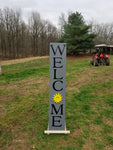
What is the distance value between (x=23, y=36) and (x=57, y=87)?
32220 mm

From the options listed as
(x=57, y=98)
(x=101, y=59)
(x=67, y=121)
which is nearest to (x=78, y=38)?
(x=101, y=59)

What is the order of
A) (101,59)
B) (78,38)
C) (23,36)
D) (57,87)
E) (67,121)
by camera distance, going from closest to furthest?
(57,87) → (67,121) → (101,59) → (78,38) → (23,36)

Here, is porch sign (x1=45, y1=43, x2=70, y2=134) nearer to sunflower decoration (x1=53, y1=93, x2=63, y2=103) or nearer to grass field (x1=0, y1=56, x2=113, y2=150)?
sunflower decoration (x1=53, y1=93, x2=63, y2=103)

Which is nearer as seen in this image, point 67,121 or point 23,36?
point 67,121

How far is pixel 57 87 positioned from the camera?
7.56 feet

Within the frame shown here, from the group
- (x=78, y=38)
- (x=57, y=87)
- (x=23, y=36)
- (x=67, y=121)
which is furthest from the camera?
(x=23, y=36)

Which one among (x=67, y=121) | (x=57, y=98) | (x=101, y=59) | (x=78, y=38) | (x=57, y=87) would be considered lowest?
(x=67, y=121)

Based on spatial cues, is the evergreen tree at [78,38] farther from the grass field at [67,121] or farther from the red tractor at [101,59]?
the grass field at [67,121]

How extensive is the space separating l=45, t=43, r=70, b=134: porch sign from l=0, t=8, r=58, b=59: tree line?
1079 inches

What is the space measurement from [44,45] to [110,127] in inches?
1347

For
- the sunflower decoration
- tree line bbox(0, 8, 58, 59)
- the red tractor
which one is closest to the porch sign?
the sunflower decoration

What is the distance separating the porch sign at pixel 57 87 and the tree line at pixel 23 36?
89.9 feet

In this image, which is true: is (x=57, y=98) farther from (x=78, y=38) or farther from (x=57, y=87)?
(x=78, y=38)

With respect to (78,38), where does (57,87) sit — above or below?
below
